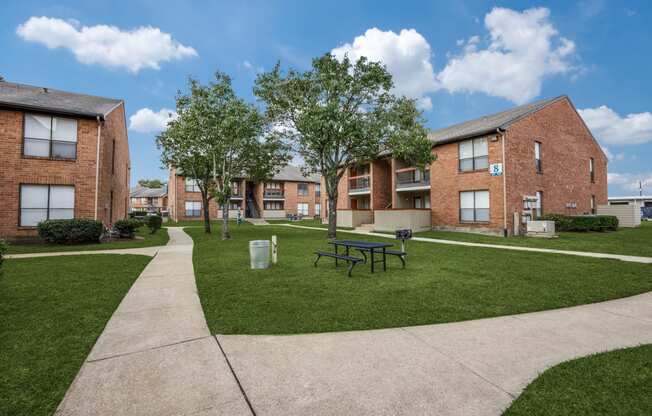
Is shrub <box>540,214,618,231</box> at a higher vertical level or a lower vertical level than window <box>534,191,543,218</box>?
lower

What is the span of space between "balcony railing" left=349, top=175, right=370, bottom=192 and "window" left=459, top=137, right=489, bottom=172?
974 cm

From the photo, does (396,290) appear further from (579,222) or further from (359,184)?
(359,184)

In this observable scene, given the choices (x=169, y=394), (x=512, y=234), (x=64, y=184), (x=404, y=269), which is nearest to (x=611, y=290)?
(x=404, y=269)

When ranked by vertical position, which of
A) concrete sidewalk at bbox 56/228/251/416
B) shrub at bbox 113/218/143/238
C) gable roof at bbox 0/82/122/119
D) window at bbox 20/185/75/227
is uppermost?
gable roof at bbox 0/82/122/119

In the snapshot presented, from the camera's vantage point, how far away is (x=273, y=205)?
5362 centimetres

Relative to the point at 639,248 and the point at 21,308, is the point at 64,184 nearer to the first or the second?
the point at 21,308

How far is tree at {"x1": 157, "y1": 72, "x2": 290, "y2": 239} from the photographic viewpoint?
1803 cm

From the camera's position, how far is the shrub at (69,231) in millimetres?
13883

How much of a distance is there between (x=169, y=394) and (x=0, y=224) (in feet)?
58.5

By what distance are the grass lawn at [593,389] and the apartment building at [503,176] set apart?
1727 cm

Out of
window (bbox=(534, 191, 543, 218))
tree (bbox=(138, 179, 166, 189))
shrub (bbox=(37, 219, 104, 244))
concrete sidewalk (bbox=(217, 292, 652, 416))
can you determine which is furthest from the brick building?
tree (bbox=(138, 179, 166, 189))

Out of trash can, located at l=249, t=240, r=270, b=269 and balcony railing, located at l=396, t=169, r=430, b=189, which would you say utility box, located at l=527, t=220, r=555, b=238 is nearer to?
balcony railing, located at l=396, t=169, r=430, b=189

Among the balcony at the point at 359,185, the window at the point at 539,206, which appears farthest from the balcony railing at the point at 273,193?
the window at the point at 539,206

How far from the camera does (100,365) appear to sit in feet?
11.2
